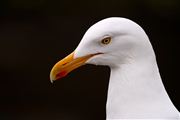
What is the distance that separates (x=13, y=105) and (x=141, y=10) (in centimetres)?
177

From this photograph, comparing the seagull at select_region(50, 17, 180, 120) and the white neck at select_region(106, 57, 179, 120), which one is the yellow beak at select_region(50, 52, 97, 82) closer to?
the seagull at select_region(50, 17, 180, 120)

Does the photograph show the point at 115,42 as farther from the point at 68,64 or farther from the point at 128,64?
the point at 68,64

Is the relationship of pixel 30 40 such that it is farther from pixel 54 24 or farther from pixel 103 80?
pixel 103 80

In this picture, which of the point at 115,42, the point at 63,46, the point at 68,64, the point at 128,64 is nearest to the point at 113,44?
the point at 115,42

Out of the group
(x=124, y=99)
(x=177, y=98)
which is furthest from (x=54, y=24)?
(x=124, y=99)

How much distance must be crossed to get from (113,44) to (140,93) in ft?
0.94

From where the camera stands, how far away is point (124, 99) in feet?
13.8

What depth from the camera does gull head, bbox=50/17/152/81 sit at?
13.4 ft

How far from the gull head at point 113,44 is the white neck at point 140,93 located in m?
0.05

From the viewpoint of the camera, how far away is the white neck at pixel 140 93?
4.14 meters

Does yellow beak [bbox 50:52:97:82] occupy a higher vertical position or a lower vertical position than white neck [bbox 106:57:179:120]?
higher

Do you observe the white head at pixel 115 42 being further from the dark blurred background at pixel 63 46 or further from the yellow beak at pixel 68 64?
the dark blurred background at pixel 63 46

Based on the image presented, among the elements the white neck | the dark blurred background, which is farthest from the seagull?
the dark blurred background

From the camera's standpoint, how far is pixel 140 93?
4164 millimetres
